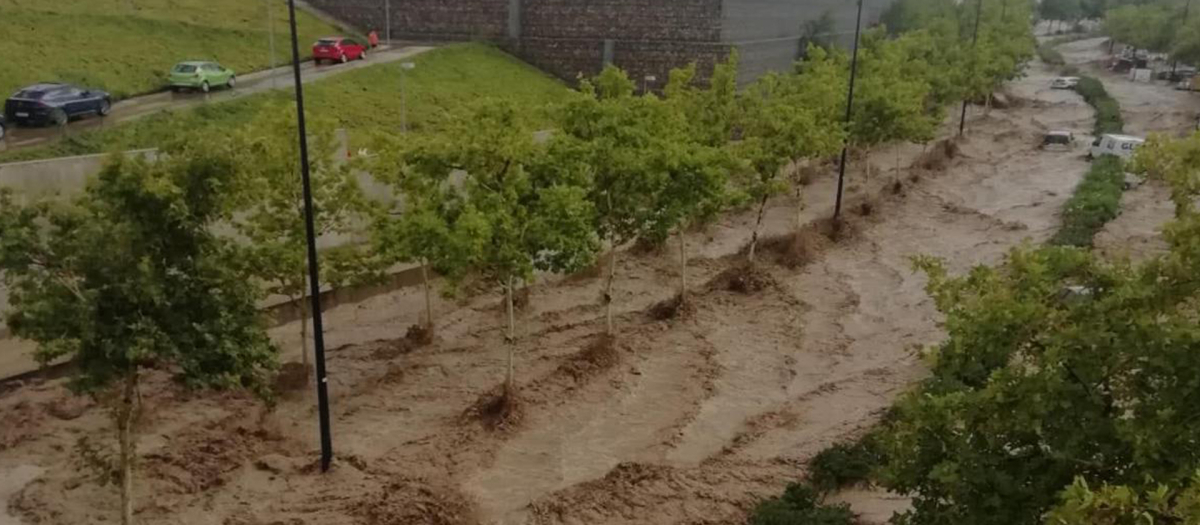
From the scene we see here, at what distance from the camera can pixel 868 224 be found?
119ft

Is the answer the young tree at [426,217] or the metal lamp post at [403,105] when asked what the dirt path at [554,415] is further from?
the metal lamp post at [403,105]

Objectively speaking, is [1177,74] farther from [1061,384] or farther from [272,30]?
[1061,384]

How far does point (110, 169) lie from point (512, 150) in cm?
808

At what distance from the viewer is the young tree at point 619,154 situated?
21.7 meters

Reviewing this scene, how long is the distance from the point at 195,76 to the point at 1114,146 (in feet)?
146

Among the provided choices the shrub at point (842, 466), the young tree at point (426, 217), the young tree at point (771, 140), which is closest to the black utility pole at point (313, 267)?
the young tree at point (426, 217)

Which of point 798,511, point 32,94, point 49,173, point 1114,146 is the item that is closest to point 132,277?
point 798,511

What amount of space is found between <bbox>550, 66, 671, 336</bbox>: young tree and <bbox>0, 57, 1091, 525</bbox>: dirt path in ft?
10.9

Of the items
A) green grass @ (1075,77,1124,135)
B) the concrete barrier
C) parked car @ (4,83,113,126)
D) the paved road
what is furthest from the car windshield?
green grass @ (1075,77,1124,135)

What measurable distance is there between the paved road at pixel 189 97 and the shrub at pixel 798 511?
83.0 feet

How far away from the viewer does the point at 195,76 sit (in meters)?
36.5

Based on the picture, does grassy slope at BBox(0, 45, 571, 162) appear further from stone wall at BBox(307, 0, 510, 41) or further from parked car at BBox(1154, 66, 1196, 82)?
parked car at BBox(1154, 66, 1196, 82)

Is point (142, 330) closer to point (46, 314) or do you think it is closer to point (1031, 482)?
point (46, 314)

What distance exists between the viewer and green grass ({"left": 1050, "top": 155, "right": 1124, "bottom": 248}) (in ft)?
107
